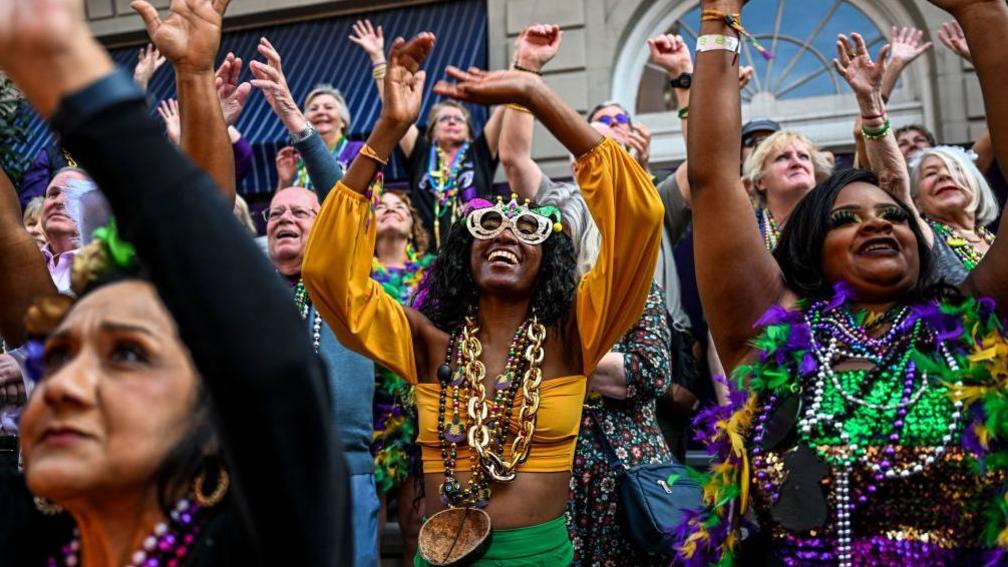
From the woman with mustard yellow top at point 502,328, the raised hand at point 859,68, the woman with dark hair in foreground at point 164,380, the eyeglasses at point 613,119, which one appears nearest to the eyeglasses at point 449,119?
the eyeglasses at point 613,119

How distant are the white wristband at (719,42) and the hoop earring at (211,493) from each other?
1.92 m

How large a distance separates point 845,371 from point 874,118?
1785mm

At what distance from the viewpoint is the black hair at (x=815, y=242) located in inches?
117

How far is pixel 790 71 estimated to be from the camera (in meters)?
9.35

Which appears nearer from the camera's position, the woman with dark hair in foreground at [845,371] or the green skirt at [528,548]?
the woman with dark hair in foreground at [845,371]

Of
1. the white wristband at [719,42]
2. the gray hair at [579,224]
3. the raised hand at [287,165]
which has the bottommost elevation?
the gray hair at [579,224]

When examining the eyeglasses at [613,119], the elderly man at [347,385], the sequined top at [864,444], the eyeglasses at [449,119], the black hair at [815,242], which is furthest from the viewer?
the eyeglasses at [449,119]

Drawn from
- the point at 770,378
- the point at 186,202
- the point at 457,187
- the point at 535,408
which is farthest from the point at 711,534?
the point at 457,187

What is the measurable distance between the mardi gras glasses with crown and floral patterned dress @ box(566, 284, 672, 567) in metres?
0.61

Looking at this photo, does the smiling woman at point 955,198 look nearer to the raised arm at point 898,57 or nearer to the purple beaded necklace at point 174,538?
the raised arm at point 898,57

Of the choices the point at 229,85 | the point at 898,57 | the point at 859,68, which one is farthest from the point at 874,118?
the point at 229,85

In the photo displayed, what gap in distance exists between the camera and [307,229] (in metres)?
4.23

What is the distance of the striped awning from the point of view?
9570mm

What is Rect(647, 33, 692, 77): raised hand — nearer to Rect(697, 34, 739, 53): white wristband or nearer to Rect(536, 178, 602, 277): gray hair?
Rect(536, 178, 602, 277): gray hair
